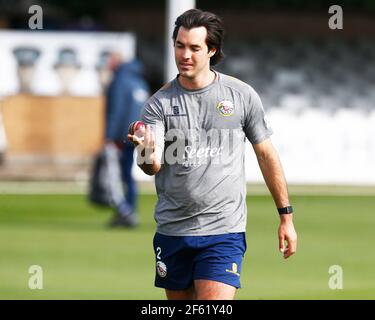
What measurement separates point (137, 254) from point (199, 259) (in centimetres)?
677

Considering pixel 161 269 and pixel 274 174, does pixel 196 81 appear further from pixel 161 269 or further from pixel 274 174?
pixel 161 269

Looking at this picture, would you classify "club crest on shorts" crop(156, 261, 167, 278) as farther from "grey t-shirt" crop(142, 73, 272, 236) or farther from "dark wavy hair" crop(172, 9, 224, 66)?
"dark wavy hair" crop(172, 9, 224, 66)

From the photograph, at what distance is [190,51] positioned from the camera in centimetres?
797

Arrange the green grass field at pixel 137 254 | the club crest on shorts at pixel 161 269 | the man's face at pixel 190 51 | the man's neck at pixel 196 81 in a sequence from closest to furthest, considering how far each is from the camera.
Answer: the man's face at pixel 190 51 → the man's neck at pixel 196 81 → the club crest on shorts at pixel 161 269 → the green grass field at pixel 137 254

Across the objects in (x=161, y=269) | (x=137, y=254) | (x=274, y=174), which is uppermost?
(x=274, y=174)

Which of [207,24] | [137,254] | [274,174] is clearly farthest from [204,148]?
[137,254]

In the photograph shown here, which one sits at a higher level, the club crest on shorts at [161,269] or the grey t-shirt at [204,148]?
the grey t-shirt at [204,148]

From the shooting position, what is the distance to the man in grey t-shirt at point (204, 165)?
8.03 metres

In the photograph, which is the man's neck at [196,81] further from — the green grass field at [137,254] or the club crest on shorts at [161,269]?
the green grass field at [137,254]

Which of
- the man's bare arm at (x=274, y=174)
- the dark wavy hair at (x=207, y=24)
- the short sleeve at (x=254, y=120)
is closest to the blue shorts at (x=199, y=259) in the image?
the man's bare arm at (x=274, y=174)

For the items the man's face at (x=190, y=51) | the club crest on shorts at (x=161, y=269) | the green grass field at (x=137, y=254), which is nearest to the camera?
the man's face at (x=190, y=51)

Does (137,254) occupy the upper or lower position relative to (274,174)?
lower

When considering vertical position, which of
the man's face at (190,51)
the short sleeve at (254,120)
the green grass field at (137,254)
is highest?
the man's face at (190,51)

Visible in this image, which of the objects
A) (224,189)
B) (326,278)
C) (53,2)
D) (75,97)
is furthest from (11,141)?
(224,189)
